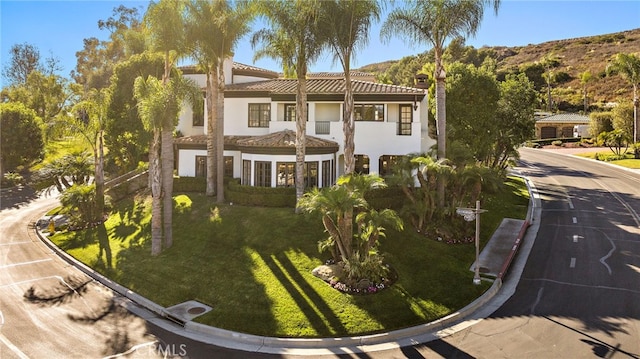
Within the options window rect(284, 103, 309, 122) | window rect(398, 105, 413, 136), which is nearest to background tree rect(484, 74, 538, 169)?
window rect(398, 105, 413, 136)

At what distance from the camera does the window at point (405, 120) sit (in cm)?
3188

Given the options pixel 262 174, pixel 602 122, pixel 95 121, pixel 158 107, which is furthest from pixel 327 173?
pixel 602 122

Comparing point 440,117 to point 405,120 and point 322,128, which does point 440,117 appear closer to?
point 405,120

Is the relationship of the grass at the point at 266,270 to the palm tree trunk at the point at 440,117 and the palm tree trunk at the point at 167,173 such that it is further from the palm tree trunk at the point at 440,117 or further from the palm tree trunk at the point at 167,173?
the palm tree trunk at the point at 440,117

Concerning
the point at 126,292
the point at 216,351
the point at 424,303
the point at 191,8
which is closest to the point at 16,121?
the point at 191,8

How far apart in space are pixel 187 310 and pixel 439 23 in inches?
834

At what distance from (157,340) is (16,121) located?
153 feet

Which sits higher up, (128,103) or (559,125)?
(559,125)

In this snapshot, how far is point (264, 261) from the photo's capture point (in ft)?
70.4

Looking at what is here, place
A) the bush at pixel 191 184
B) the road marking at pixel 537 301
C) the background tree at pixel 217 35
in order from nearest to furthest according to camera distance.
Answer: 1. the road marking at pixel 537 301
2. the background tree at pixel 217 35
3. the bush at pixel 191 184

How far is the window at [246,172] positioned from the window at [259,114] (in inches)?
228

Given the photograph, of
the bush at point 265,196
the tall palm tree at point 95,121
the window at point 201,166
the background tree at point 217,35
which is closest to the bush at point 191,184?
the window at point 201,166

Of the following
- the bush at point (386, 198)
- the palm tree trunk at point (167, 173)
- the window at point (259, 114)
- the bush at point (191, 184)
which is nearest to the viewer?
the palm tree trunk at point (167, 173)

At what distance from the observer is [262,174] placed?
98.0 feet
